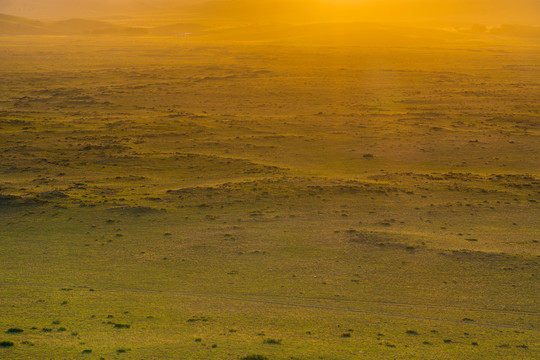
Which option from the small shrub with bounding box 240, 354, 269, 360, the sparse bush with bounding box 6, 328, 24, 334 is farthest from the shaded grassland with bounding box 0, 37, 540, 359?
the small shrub with bounding box 240, 354, 269, 360

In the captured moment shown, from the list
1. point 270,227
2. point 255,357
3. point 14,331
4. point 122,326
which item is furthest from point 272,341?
point 270,227

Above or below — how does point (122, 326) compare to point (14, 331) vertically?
below

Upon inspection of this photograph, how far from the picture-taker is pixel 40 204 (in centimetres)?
3316

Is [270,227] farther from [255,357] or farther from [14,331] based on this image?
[14,331]

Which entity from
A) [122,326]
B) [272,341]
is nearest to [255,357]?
[272,341]

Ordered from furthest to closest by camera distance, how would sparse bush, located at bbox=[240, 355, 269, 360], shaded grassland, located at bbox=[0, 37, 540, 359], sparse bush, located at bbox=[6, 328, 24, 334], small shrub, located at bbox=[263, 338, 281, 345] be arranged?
shaded grassland, located at bbox=[0, 37, 540, 359]
sparse bush, located at bbox=[6, 328, 24, 334]
small shrub, located at bbox=[263, 338, 281, 345]
sparse bush, located at bbox=[240, 355, 269, 360]

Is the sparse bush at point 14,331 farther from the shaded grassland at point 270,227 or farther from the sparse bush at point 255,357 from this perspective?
the sparse bush at point 255,357

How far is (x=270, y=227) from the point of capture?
30.0 m

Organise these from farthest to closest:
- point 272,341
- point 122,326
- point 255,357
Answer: point 122,326 < point 272,341 < point 255,357

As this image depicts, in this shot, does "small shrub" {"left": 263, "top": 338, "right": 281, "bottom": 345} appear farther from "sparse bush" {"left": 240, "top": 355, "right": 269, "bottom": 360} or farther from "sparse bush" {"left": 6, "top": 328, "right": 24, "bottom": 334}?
"sparse bush" {"left": 6, "top": 328, "right": 24, "bottom": 334}

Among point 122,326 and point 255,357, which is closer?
point 255,357

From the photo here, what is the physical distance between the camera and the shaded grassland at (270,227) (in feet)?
58.5

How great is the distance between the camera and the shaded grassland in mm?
17828

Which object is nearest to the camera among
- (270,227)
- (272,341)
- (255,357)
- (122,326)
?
(255,357)
